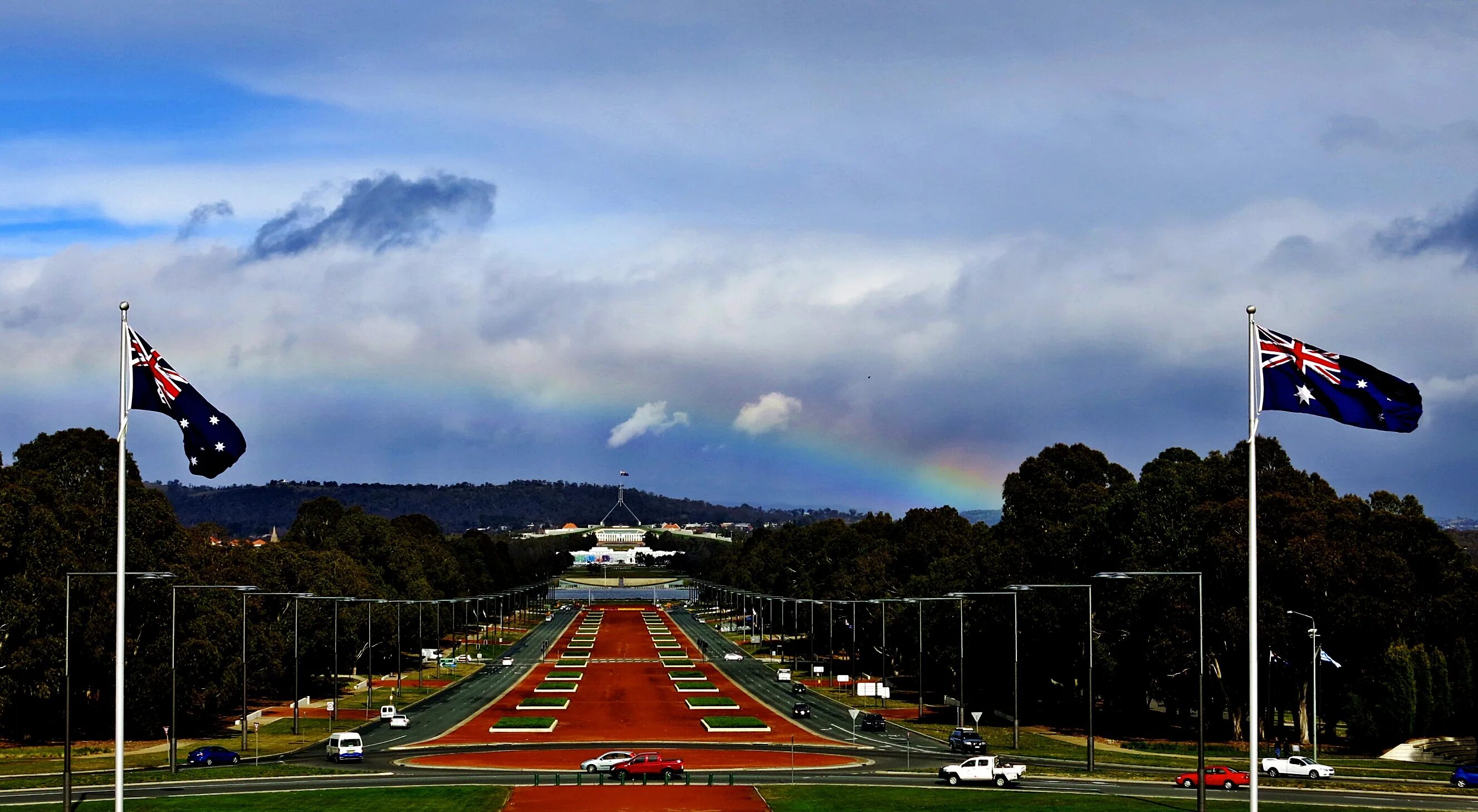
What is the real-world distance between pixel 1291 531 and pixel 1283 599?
4.73 m

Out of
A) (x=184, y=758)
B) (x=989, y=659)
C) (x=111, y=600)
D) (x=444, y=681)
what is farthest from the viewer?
(x=444, y=681)

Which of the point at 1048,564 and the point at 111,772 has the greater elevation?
the point at 1048,564

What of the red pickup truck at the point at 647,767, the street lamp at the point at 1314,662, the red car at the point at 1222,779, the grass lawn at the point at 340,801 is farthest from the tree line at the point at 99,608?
the street lamp at the point at 1314,662

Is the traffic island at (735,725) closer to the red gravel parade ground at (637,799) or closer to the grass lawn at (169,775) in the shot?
the red gravel parade ground at (637,799)

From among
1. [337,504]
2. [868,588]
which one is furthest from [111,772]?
[337,504]

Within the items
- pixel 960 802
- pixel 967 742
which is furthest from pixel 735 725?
pixel 960 802

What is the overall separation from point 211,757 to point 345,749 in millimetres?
7464

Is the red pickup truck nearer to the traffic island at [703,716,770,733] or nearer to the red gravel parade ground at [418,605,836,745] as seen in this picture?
the red gravel parade ground at [418,605,836,745]

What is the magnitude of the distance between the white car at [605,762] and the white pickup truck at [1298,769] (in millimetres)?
35608

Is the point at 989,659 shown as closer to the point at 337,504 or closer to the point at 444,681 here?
the point at 444,681

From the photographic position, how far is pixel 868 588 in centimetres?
16675

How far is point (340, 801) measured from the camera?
63.2 m

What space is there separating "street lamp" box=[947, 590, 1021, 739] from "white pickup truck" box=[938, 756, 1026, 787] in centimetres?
1188

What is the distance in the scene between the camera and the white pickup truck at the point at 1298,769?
7775cm
